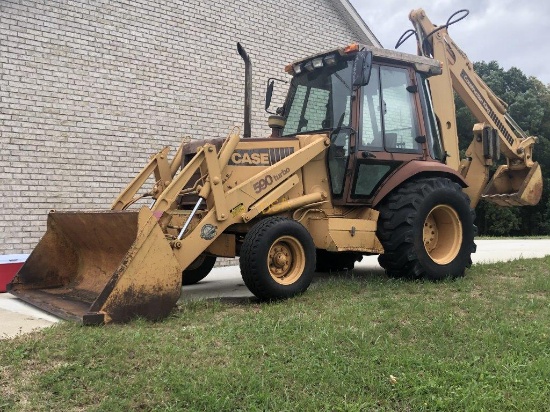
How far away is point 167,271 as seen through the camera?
491 cm

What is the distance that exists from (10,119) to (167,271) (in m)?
4.38

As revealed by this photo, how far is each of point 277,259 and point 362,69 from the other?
2274 mm

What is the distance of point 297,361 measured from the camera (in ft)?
12.5

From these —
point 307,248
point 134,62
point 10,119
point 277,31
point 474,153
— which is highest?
point 277,31

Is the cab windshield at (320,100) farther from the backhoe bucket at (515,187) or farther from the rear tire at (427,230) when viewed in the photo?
the backhoe bucket at (515,187)

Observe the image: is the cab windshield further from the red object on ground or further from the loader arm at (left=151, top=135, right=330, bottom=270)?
the red object on ground

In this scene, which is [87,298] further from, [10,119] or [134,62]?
[134,62]

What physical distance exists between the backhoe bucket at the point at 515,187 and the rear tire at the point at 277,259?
423 centimetres

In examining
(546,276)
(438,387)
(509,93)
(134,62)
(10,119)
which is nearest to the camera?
(438,387)

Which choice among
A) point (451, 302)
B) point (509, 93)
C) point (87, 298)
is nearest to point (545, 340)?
point (451, 302)

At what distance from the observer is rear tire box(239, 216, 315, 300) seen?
18.0 ft

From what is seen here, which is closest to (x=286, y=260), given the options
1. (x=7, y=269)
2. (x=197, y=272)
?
(x=197, y=272)

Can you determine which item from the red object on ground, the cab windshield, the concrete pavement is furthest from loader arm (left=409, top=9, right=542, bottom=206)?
the red object on ground

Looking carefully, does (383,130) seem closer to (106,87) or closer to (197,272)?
(197,272)
